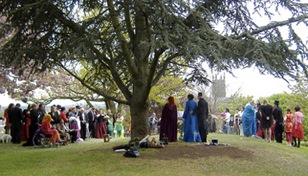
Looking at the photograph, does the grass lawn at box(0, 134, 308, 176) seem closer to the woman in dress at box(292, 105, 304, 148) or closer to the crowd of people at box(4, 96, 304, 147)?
the crowd of people at box(4, 96, 304, 147)

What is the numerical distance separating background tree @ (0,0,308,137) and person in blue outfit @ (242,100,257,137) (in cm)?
679

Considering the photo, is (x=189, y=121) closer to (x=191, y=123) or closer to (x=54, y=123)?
(x=191, y=123)

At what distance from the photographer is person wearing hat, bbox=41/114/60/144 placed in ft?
44.7

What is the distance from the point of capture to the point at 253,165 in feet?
32.7

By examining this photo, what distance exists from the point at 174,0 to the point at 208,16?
124cm

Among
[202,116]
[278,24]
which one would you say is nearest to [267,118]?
[202,116]

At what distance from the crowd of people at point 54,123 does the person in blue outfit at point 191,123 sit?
3.78m

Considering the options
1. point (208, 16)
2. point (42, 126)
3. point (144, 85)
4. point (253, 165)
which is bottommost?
point (253, 165)

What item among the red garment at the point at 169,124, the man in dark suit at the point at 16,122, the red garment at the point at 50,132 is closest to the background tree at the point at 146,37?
the red garment at the point at 169,124

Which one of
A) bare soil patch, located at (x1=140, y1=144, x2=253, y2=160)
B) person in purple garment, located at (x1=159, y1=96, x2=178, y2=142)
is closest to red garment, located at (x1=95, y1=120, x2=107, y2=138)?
person in purple garment, located at (x1=159, y1=96, x2=178, y2=142)

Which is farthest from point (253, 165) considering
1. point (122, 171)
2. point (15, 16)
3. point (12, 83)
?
point (12, 83)

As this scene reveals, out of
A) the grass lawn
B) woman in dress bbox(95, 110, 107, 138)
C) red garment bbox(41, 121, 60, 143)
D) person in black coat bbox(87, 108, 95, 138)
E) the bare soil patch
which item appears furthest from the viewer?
woman in dress bbox(95, 110, 107, 138)

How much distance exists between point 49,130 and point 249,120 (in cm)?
949

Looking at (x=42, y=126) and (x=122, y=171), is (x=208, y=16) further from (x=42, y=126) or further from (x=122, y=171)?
(x=42, y=126)
